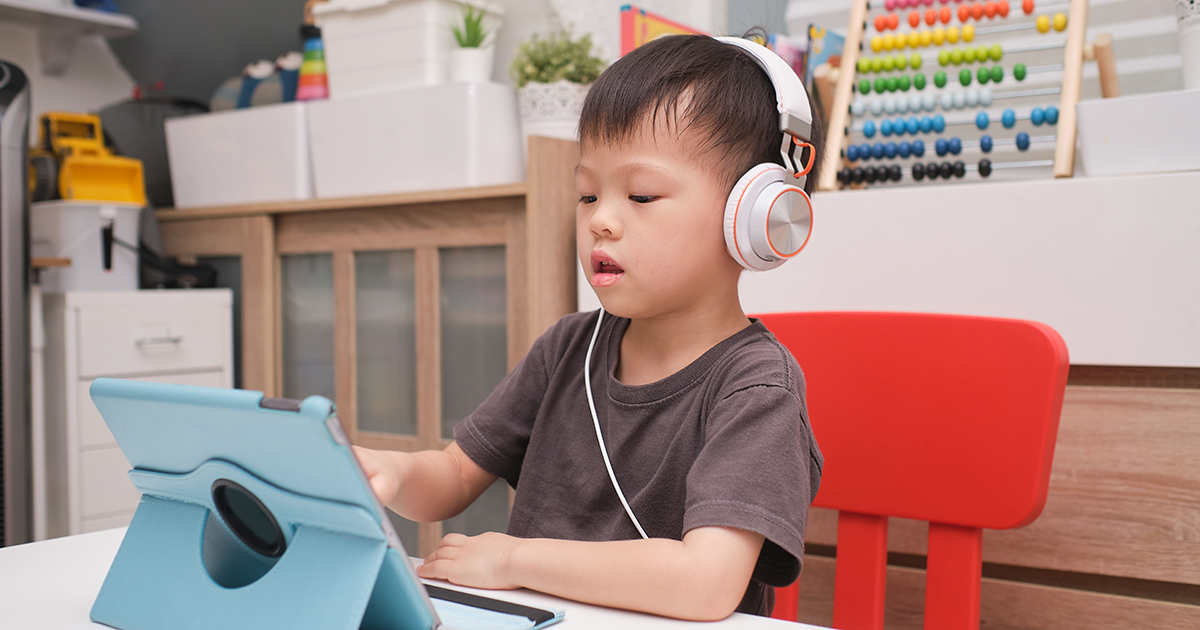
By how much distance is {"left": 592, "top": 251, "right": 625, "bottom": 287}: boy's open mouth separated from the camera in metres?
0.71

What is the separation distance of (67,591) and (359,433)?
4.53 ft

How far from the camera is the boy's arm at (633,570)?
52 cm

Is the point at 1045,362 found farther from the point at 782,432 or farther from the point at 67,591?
the point at 67,591

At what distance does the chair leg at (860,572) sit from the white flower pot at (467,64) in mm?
1270

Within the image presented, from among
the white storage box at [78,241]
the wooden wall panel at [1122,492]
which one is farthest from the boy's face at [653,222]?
the white storage box at [78,241]

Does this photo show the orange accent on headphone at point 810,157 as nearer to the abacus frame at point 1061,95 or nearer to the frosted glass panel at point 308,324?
the abacus frame at point 1061,95

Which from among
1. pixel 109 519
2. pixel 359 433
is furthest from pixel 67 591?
pixel 109 519

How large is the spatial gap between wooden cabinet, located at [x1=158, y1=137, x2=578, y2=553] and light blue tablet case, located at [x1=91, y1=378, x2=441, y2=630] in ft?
3.45

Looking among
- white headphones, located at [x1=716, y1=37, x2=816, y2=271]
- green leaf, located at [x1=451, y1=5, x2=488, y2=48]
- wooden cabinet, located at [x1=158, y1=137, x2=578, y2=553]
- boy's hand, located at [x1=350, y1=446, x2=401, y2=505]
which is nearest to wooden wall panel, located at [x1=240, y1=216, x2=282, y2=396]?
wooden cabinet, located at [x1=158, y1=137, x2=578, y2=553]

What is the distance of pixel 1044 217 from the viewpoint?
3.61 feet

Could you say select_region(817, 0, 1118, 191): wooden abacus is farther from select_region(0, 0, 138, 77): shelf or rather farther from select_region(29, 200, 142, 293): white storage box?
select_region(0, 0, 138, 77): shelf

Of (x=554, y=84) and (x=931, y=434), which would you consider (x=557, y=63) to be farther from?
(x=931, y=434)

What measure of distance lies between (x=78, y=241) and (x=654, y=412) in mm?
1803

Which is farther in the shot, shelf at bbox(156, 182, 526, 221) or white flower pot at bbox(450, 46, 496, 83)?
white flower pot at bbox(450, 46, 496, 83)
